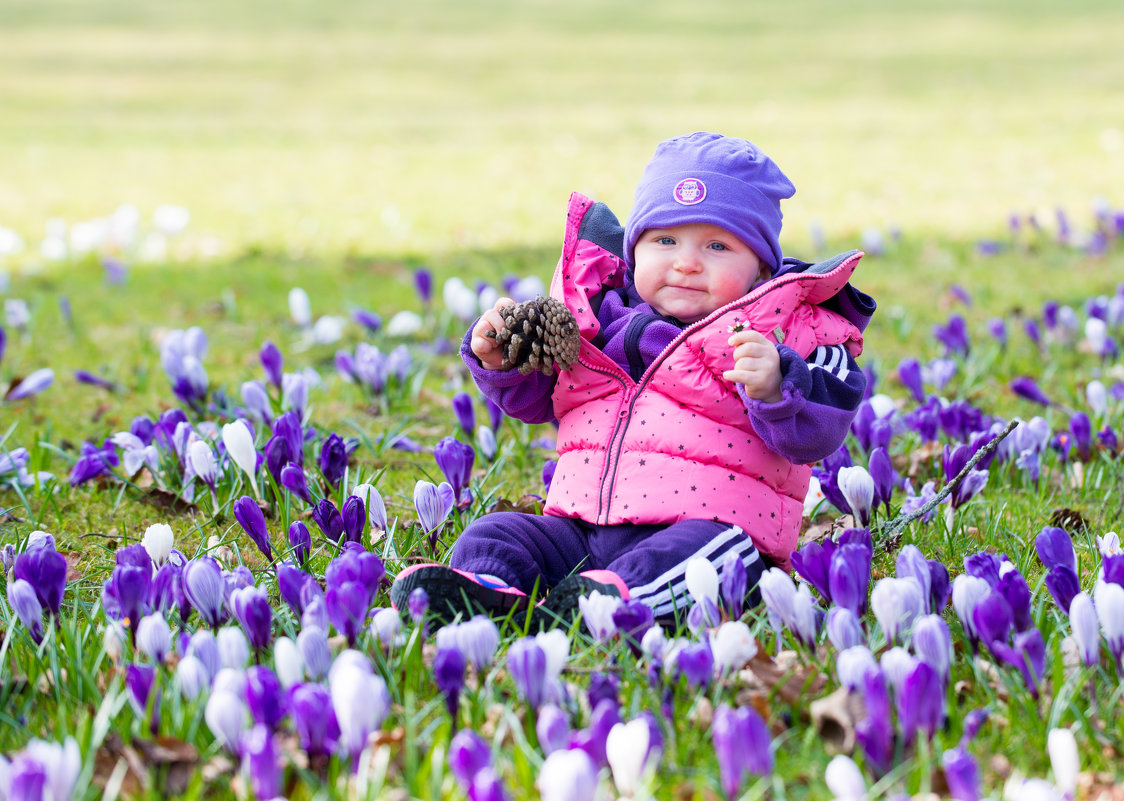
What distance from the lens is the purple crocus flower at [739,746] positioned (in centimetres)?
165

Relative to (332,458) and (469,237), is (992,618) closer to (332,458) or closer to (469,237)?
(332,458)

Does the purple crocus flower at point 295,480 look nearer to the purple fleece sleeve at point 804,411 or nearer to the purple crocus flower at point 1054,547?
the purple fleece sleeve at point 804,411

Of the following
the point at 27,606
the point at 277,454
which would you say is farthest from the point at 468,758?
the point at 277,454

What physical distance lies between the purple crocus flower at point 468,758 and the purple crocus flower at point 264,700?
0.30 m

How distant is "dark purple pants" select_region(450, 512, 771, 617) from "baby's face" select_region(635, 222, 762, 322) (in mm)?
502

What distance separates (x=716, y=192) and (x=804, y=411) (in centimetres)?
52

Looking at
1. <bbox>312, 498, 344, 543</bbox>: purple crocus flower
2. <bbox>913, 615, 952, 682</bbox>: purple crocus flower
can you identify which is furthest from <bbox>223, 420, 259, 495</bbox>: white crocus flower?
<bbox>913, 615, 952, 682</bbox>: purple crocus flower

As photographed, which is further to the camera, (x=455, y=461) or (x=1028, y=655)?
(x=455, y=461)

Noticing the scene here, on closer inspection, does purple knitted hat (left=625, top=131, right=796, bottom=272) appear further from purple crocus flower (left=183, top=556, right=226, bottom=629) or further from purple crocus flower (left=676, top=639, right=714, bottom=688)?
purple crocus flower (left=183, top=556, right=226, bottom=629)

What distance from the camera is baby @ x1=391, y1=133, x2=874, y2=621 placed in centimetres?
239

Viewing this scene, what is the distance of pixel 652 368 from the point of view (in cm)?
260

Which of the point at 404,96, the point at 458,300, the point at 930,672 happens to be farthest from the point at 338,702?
the point at 404,96

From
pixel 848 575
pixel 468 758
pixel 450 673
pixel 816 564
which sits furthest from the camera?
pixel 816 564

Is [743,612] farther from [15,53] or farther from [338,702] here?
[15,53]
